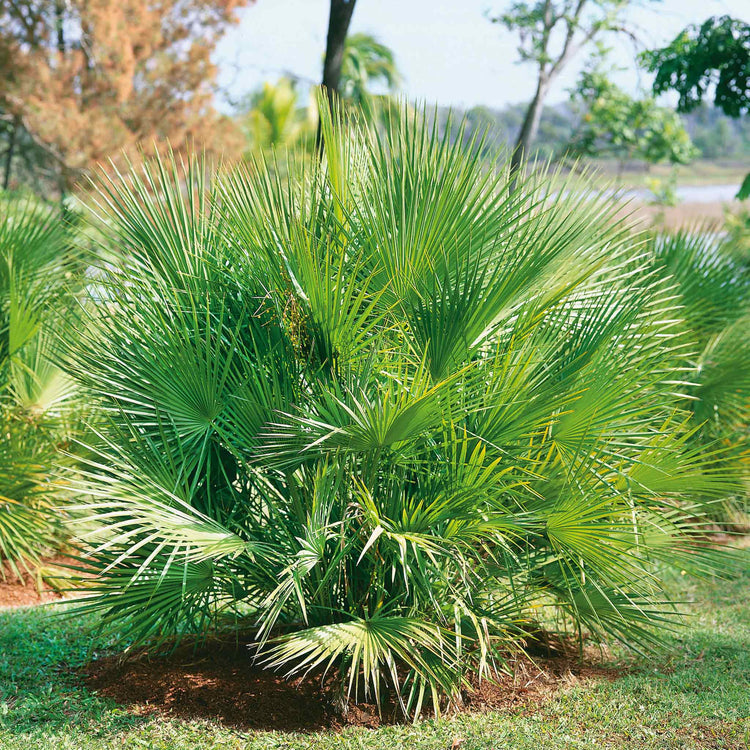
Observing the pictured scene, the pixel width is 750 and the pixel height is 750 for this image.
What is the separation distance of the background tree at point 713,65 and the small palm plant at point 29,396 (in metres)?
7.44

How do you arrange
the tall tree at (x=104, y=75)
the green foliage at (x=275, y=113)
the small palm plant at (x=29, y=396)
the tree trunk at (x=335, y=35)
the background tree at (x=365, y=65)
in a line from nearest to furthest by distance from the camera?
1. the small palm plant at (x=29, y=396)
2. the tree trunk at (x=335, y=35)
3. the tall tree at (x=104, y=75)
4. the green foliage at (x=275, y=113)
5. the background tree at (x=365, y=65)

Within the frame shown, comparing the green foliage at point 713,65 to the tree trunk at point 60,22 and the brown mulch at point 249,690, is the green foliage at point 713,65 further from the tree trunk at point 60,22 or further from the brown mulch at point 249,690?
the tree trunk at point 60,22

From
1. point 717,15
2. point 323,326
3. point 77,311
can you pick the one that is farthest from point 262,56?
point 323,326

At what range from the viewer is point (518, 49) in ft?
66.8

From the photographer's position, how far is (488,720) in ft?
12.6

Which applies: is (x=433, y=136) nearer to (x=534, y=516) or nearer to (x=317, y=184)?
(x=317, y=184)

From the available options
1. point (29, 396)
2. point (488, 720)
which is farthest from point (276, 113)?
point (488, 720)

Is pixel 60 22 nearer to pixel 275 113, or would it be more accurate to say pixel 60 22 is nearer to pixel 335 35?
pixel 275 113

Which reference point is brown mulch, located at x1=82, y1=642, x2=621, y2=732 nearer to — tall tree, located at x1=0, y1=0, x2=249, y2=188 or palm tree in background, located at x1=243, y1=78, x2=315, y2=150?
tall tree, located at x1=0, y1=0, x2=249, y2=188

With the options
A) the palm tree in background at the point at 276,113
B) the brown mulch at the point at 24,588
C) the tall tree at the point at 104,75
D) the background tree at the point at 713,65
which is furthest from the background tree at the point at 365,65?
the brown mulch at the point at 24,588

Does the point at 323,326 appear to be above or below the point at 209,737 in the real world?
above

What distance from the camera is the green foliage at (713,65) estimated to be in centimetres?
965

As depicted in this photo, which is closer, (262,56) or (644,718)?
(644,718)

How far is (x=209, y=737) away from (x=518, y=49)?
64.9ft
